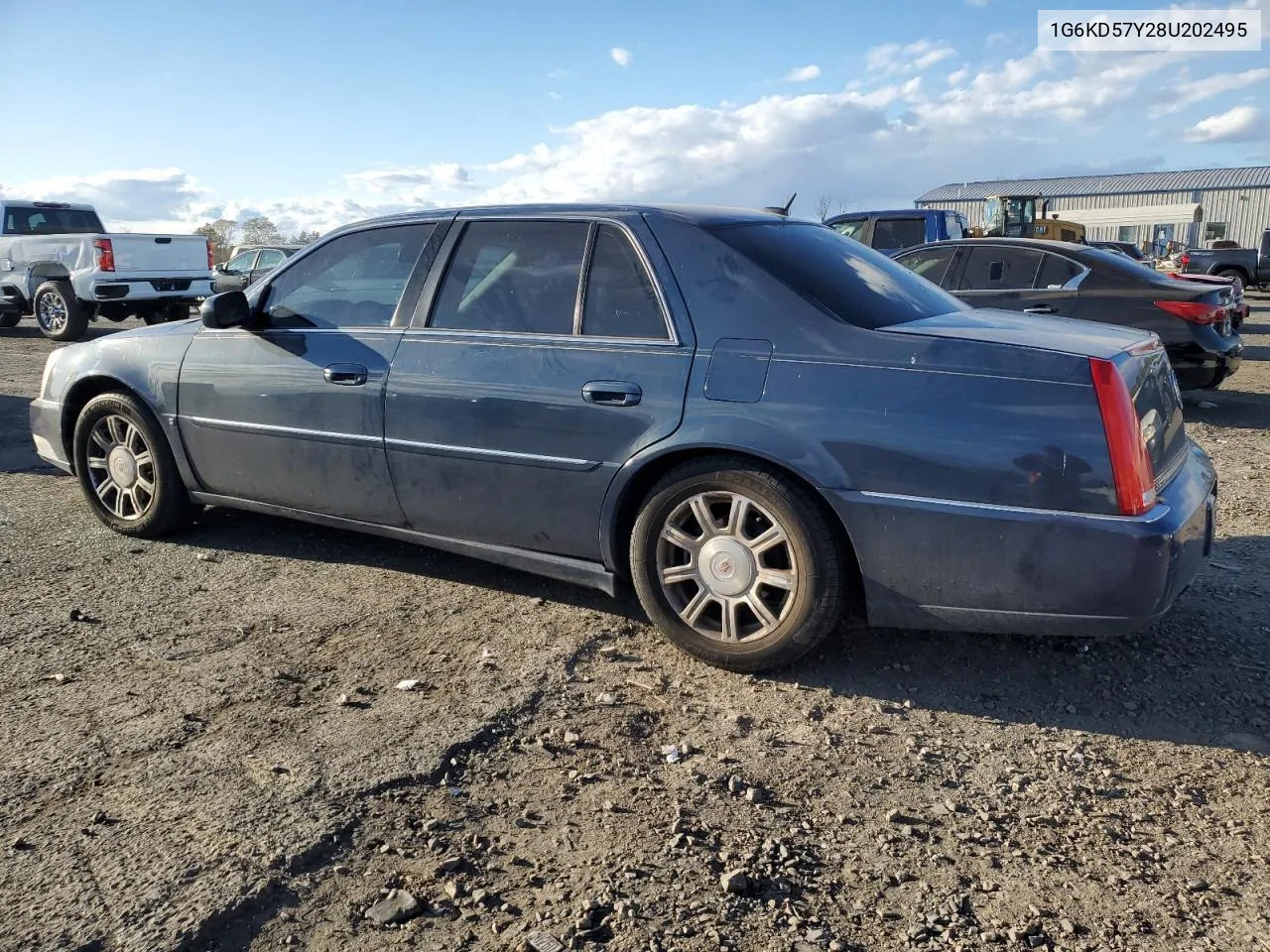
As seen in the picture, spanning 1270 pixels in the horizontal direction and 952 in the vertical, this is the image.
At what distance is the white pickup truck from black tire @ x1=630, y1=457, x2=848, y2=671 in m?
12.3

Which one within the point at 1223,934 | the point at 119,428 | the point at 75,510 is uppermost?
the point at 119,428

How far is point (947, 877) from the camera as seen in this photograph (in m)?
2.32

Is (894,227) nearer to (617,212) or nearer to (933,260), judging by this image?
(933,260)

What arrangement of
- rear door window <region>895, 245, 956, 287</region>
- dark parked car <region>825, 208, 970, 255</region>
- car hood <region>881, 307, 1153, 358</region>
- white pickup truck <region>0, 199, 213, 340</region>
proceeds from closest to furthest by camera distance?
car hood <region>881, 307, 1153, 358</region>, rear door window <region>895, 245, 956, 287</region>, white pickup truck <region>0, 199, 213, 340</region>, dark parked car <region>825, 208, 970, 255</region>

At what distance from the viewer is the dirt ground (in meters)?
2.19

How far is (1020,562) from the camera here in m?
2.95

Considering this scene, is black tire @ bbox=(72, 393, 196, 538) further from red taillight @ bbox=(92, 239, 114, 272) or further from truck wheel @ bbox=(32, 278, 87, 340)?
truck wheel @ bbox=(32, 278, 87, 340)

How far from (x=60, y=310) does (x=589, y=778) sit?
550 inches

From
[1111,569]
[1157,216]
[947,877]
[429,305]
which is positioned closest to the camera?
[947,877]

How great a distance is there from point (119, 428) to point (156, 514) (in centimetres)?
51

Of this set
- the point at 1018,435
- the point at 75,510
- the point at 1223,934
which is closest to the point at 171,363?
the point at 75,510

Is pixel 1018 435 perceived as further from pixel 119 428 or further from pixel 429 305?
pixel 119 428

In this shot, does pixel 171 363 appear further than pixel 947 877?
Yes

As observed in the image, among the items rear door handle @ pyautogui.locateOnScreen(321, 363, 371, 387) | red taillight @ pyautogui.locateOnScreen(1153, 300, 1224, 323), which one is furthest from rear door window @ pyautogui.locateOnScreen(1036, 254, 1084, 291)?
rear door handle @ pyautogui.locateOnScreen(321, 363, 371, 387)
